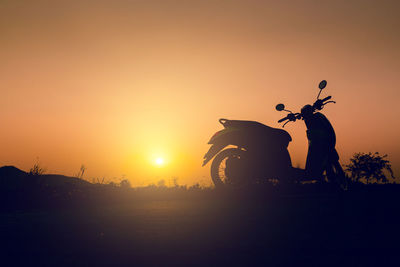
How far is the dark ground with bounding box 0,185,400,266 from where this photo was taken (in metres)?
2.69

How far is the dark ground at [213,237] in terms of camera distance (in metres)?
2.69

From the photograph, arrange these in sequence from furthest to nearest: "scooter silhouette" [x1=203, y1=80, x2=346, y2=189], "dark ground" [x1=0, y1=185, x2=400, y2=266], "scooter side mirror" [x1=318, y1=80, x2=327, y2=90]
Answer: "scooter side mirror" [x1=318, y1=80, x2=327, y2=90], "scooter silhouette" [x1=203, y1=80, x2=346, y2=189], "dark ground" [x1=0, y1=185, x2=400, y2=266]

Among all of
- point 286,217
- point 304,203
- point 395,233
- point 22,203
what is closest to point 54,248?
point 286,217

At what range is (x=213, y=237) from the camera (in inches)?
135

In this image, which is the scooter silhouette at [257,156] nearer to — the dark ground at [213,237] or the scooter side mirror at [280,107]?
the scooter side mirror at [280,107]

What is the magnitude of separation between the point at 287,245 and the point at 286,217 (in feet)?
5.05

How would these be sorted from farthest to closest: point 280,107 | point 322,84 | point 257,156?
1. point 280,107
2. point 322,84
3. point 257,156

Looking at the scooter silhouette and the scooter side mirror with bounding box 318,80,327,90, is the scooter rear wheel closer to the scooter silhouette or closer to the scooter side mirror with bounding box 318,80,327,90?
the scooter silhouette

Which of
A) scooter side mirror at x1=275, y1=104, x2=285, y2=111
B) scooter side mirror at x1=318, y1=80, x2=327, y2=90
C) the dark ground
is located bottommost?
the dark ground

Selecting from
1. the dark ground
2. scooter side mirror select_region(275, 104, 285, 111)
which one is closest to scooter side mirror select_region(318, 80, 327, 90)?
scooter side mirror select_region(275, 104, 285, 111)

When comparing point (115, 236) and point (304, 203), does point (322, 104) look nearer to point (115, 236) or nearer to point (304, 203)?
point (304, 203)

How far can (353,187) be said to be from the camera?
29.4ft

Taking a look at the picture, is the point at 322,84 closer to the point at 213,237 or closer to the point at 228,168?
the point at 228,168

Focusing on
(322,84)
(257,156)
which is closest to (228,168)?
(257,156)
